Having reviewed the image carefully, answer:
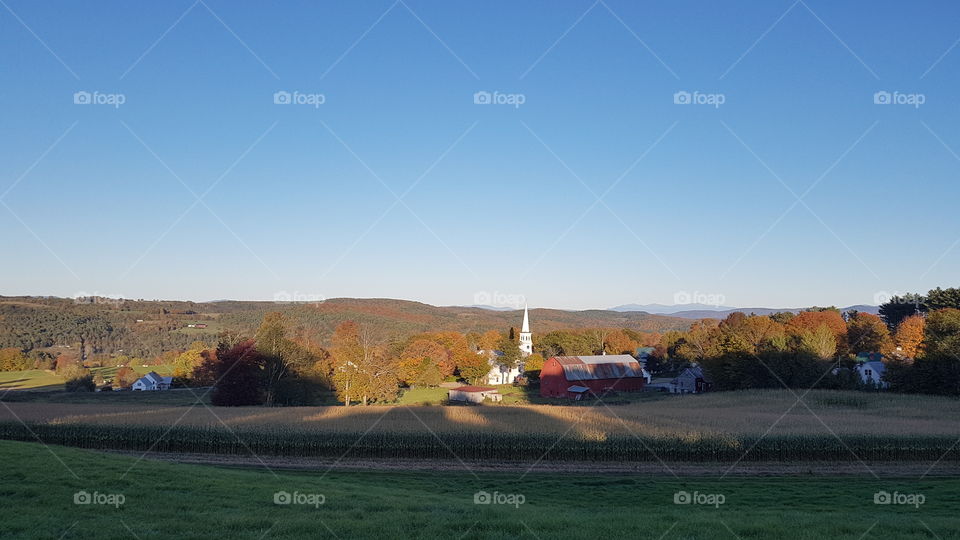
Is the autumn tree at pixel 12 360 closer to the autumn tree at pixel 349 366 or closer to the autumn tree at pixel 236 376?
the autumn tree at pixel 236 376

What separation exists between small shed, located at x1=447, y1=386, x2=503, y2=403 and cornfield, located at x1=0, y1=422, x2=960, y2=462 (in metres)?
32.9

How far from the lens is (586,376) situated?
67938 mm

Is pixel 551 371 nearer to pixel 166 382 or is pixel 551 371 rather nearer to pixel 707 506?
pixel 166 382

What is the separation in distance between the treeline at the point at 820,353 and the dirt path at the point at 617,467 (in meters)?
31.0

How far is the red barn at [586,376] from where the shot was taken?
6669 cm

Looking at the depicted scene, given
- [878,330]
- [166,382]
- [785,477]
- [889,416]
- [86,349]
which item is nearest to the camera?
[785,477]

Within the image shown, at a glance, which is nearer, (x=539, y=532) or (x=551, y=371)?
(x=539, y=532)

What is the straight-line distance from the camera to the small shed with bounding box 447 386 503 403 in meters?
57.8

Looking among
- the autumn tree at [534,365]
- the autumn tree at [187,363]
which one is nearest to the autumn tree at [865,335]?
the autumn tree at [534,365]

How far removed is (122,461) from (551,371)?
184 feet

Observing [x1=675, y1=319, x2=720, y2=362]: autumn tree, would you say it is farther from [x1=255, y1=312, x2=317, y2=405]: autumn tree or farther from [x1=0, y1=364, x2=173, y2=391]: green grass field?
[x1=0, y1=364, x2=173, y2=391]: green grass field

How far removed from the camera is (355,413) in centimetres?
3309

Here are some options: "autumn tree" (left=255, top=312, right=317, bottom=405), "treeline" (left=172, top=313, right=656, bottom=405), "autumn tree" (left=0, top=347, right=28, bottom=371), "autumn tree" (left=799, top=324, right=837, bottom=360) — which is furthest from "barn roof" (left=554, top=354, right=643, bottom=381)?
"autumn tree" (left=0, top=347, right=28, bottom=371)

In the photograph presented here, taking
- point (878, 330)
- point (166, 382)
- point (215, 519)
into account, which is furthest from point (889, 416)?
point (166, 382)
